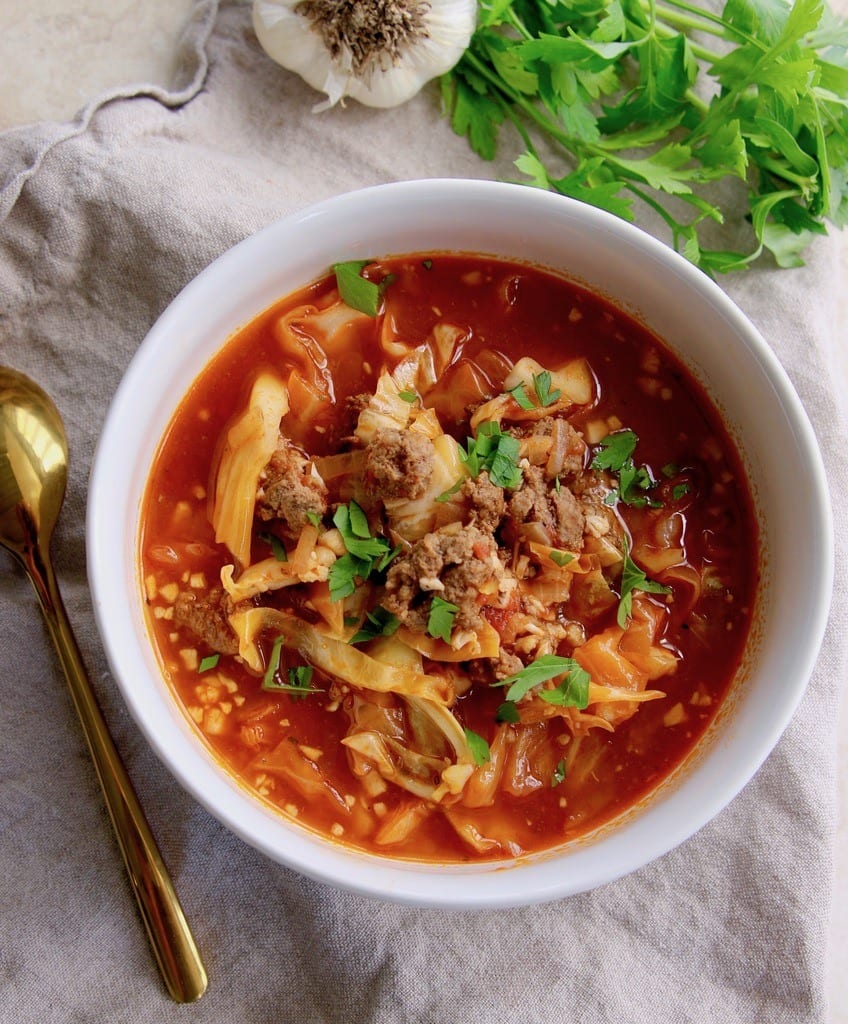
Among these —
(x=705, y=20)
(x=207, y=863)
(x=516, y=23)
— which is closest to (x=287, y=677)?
(x=207, y=863)

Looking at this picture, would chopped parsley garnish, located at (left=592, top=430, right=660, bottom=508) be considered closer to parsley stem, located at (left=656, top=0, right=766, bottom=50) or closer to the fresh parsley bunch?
the fresh parsley bunch

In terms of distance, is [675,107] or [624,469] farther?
[675,107]

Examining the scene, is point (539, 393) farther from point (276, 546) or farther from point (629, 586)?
point (276, 546)

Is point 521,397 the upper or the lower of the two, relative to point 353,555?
upper

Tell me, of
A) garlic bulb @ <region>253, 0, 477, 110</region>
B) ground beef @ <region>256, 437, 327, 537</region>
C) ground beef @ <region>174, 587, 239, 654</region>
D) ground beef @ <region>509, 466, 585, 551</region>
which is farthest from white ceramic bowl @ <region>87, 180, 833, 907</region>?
garlic bulb @ <region>253, 0, 477, 110</region>

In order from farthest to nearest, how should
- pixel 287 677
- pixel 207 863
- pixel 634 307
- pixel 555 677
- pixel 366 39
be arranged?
pixel 366 39
pixel 207 863
pixel 634 307
pixel 287 677
pixel 555 677

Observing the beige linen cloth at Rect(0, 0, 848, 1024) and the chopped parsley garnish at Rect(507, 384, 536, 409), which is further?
the beige linen cloth at Rect(0, 0, 848, 1024)
